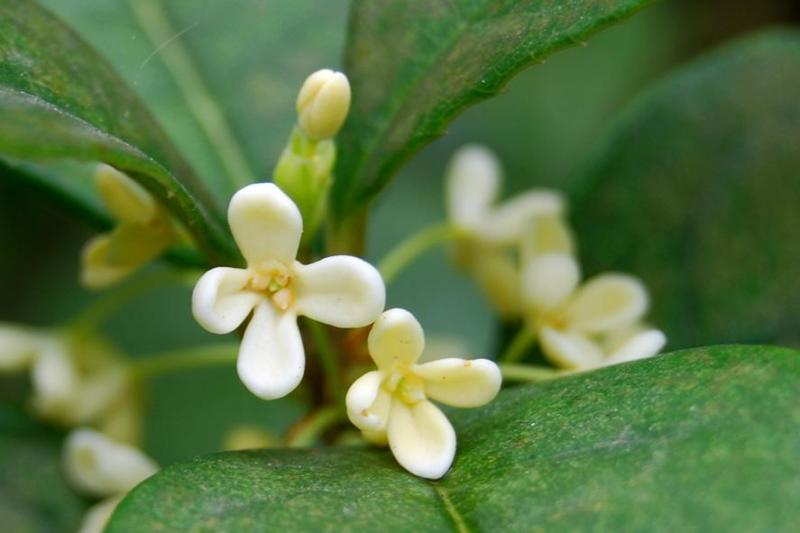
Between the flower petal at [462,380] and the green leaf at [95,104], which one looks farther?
the flower petal at [462,380]

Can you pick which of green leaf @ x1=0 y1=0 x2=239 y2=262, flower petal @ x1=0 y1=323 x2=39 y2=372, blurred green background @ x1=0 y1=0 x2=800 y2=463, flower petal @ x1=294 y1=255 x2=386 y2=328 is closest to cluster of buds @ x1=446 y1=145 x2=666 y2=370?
blurred green background @ x1=0 y1=0 x2=800 y2=463

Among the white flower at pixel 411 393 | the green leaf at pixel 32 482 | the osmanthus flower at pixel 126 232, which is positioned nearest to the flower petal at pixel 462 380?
the white flower at pixel 411 393

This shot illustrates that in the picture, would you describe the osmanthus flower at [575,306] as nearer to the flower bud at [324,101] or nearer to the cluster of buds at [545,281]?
the cluster of buds at [545,281]

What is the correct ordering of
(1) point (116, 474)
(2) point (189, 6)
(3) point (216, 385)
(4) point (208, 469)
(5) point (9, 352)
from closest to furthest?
(4) point (208, 469), (1) point (116, 474), (5) point (9, 352), (2) point (189, 6), (3) point (216, 385)

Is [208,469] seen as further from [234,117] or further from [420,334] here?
[234,117]

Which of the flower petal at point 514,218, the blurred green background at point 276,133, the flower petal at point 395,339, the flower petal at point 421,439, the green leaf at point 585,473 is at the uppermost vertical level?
the blurred green background at point 276,133

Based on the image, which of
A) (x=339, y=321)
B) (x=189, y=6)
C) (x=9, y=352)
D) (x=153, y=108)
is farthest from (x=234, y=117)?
(x=339, y=321)

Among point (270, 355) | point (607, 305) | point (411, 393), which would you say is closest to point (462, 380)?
point (411, 393)

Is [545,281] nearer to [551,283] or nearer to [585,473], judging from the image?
[551,283]
